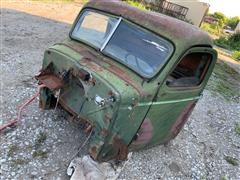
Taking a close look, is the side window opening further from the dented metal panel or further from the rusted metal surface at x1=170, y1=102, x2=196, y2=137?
the rusted metal surface at x1=170, y1=102, x2=196, y2=137

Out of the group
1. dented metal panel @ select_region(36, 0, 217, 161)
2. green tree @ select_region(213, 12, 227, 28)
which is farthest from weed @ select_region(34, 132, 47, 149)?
green tree @ select_region(213, 12, 227, 28)

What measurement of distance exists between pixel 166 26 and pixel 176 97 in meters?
1.07

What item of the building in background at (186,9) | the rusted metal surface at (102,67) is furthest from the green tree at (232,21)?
the rusted metal surface at (102,67)

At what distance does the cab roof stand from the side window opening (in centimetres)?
34

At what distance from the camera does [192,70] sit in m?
5.29

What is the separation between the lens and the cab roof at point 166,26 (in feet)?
14.3

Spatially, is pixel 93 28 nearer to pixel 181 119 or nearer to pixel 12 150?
pixel 181 119

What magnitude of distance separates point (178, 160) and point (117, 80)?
2.43m

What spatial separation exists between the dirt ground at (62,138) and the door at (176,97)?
560mm

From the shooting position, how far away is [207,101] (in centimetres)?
898

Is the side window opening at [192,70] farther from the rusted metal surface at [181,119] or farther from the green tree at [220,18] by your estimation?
the green tree at [220,18]

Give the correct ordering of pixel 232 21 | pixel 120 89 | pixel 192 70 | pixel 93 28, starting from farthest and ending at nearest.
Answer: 1. pixel 232 21
2. pixel 192 70
3. pixel 93 28
4. pixel 120 89

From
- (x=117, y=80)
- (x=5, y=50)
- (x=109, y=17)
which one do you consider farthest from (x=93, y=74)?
(x=5, y=50)

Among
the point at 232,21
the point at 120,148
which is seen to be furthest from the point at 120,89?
the point at 232,21
